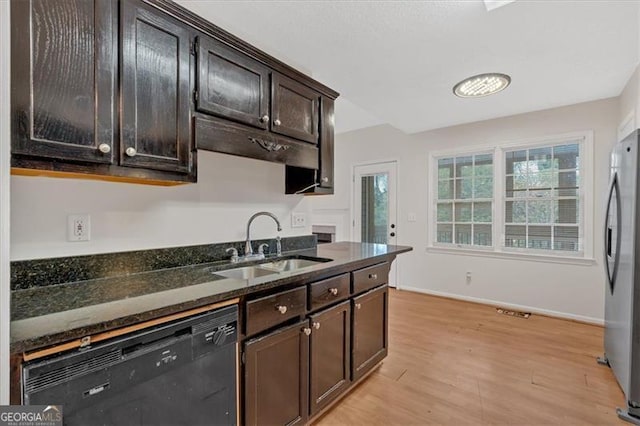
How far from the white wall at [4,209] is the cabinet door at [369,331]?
1.60 m

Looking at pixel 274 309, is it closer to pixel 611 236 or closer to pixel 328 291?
pixel 328 291

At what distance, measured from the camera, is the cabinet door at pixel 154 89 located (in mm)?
1241

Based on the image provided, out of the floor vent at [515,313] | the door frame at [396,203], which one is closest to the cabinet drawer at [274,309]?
the floor vent at [515,313]

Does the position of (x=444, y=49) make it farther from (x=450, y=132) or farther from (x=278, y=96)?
(x=450, y=132)

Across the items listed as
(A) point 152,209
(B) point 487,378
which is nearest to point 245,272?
(A) point 152,209

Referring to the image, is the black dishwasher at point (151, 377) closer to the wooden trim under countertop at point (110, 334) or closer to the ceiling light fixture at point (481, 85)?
the wooden trim under countertop at point (110, 334)

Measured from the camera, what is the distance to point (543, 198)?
141 inches

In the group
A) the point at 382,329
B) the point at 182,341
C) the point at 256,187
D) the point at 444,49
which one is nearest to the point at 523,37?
the point at 444,49

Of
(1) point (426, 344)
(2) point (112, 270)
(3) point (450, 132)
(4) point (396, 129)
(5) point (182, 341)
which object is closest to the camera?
(5) point (182, 341)

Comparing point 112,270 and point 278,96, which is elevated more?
point 278,96

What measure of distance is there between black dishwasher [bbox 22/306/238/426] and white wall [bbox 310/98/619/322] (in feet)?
12.3

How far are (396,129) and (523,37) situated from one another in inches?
105

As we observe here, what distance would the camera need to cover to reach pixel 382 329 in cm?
230

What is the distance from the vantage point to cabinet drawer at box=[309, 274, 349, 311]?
1645 mm
